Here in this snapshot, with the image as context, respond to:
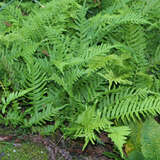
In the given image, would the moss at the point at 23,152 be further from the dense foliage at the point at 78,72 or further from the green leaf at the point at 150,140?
the green leaf at the point at 150,140

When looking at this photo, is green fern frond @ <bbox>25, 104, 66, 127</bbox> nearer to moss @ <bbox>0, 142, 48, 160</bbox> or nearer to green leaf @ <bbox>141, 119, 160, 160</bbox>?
moss @ <bbox>0, 142, 48, 160</bbox>

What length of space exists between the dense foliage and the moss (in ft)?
0.59

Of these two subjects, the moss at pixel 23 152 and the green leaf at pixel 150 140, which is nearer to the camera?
the moss at pixel 23 152

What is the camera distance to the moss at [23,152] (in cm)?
227

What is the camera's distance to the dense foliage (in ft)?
8.35

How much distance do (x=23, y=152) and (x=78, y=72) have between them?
0.90m

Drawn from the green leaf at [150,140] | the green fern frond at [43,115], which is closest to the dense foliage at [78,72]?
the green fern frond at [43,115]

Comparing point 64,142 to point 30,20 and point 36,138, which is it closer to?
point 36,138

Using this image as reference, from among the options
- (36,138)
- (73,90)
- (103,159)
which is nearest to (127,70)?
(73,90)

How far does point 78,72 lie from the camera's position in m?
2.59

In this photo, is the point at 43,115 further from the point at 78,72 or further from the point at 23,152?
the point at 78,72

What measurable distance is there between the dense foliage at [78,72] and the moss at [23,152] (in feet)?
0.59

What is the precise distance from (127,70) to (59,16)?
3.41 feet

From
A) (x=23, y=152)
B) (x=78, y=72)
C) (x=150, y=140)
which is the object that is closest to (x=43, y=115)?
(x=23, y=152)
